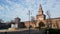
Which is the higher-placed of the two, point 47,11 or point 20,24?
point 47,11

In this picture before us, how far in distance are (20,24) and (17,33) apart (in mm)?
53805

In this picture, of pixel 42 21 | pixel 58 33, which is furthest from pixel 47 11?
pixel 42 21

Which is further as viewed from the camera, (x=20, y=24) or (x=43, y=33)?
(x=20, y=24)

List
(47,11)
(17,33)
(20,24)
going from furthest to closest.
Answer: (20,24) → (47,11) → (17,33)

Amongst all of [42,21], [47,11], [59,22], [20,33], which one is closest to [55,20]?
[59,22]

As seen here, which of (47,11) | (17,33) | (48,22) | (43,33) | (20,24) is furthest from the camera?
(20,24)

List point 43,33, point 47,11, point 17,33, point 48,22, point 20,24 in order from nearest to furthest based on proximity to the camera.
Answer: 1. point 17,33
2. point 43,33
3. point 47,11
4. point 48,22
5. point 20,24

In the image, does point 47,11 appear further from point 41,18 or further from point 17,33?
point 41,18

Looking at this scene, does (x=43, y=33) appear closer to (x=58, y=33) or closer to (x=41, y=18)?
(x=58, y=33)

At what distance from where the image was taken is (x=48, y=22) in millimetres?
70875

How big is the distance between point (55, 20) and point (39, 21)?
880 cm

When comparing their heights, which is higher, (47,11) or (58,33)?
(47,11)

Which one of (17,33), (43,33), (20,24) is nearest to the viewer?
(17,33)

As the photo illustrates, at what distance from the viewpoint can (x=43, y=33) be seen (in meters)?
30.3
